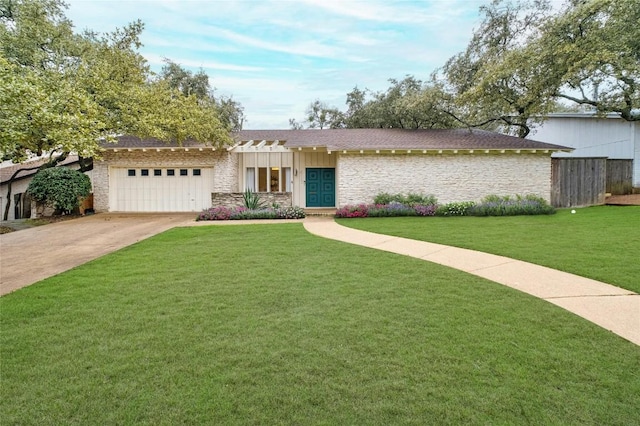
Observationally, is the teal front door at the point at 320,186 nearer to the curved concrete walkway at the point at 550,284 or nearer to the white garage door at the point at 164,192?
the white garage door at the point at 164,192

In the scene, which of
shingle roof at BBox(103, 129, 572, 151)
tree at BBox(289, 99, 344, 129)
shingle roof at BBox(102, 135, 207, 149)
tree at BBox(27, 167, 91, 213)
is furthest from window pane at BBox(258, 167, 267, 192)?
tree at BBox(289, 99, 344, 129)

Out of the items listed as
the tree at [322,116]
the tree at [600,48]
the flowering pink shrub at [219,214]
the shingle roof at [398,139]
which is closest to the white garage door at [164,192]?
the shingle roof at [398,139]

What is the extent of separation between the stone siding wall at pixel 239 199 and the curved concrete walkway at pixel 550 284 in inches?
290

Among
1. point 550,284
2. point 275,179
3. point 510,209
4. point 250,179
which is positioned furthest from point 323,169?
point 550,284

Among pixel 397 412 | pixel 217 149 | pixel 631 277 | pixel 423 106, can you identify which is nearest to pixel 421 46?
pixel 423 106

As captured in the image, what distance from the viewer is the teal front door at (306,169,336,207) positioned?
17125 mm

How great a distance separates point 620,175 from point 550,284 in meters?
17.4

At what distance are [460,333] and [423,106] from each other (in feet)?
56.4

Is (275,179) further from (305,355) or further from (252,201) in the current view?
(305,355)

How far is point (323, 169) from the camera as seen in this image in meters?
17.1

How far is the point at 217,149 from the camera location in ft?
51.9

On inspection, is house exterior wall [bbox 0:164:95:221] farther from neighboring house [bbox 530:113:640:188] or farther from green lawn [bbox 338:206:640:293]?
neighboring house [bbox 530:113:640:188]

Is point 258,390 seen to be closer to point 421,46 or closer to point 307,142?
point 307,142

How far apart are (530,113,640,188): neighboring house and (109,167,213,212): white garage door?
17282 mm
